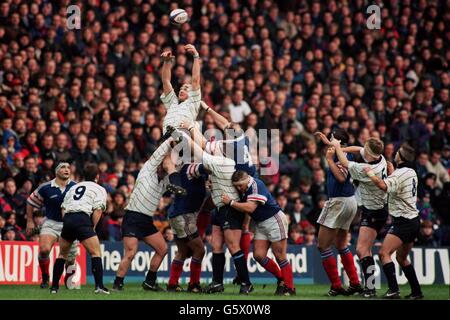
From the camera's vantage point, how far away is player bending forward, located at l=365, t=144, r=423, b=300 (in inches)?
557

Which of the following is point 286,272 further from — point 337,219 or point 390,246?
point 390,246

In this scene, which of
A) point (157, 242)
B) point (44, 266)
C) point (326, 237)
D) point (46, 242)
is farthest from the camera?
point (44, 266)

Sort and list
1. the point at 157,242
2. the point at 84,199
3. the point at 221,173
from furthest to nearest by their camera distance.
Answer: the point at 157,242 < the point at 221,173 < the point at 84,199

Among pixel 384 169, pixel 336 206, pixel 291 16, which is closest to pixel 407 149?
pixel 384 169

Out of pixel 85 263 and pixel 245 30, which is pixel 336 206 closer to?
pixel 85 263

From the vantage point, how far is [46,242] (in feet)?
51.3

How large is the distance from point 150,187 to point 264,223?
189cm

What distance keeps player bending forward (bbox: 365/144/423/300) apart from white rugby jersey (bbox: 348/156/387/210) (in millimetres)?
244

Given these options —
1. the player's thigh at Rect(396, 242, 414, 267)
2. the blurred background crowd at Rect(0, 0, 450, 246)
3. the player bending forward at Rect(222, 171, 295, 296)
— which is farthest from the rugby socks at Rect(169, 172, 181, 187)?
the blurred background crowd at Rect(0, 0, 450, 246)

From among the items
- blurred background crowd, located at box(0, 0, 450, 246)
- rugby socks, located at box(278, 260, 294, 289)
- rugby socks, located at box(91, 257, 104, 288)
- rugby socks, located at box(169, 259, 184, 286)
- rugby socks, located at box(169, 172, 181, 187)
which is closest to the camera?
rugby socks, located at box(91, 257, 104, 288)

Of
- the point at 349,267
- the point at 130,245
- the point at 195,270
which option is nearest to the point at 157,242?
the point at 130,245

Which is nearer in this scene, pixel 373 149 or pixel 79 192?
pixel 79 192

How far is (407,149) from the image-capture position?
14195mm

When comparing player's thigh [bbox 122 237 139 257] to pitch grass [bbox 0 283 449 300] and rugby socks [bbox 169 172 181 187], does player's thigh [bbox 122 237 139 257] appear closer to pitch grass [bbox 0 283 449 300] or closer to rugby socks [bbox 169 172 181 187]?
pitch grass [bbox 0 283 449 300]
